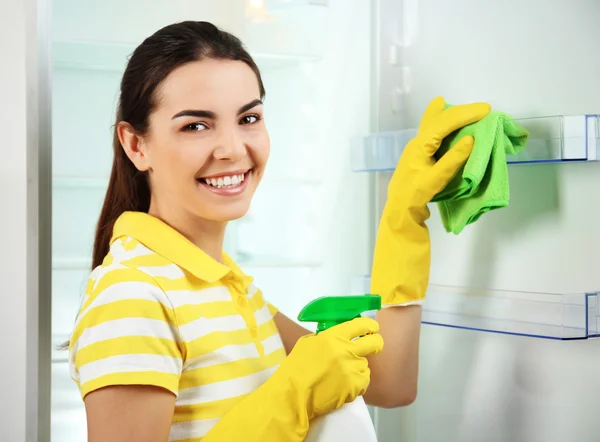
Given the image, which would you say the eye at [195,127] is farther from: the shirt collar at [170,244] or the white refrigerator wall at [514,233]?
the white refrigerator wall at [514,233]

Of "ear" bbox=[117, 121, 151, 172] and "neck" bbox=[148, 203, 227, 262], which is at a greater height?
"ear" bbox=[117, 121, 151, 172]

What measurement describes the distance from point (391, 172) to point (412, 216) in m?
0.24

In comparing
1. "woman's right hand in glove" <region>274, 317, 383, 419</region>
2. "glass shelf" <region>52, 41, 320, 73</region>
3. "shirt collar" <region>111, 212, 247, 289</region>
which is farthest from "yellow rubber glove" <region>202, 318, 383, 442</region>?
"glass shelf" <region>52, 41, 320, 73</region>

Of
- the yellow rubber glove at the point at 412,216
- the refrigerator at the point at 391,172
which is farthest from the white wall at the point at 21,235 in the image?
the yellow rubber glove at the point at 412,216

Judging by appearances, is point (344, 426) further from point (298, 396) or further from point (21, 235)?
point (21, 235)

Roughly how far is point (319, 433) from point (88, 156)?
26.3 inches

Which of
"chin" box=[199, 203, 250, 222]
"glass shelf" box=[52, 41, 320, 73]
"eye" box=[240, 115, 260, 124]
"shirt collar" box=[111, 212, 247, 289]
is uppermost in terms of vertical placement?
"glass shelf" box=[52, 41, 320, 73]

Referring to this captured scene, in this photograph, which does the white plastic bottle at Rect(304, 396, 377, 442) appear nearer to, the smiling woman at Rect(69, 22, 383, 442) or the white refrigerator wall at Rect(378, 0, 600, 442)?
the smiling woman at Rect(69, 22, 383, 442)

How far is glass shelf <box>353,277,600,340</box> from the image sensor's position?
1.03 metres

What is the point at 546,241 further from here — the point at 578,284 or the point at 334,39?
the point at 334,39

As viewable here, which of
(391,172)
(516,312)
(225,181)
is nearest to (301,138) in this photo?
(391,172)

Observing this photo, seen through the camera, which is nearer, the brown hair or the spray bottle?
the spray bottle

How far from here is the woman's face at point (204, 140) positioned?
1029mm

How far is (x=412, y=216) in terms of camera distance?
1224 mm
